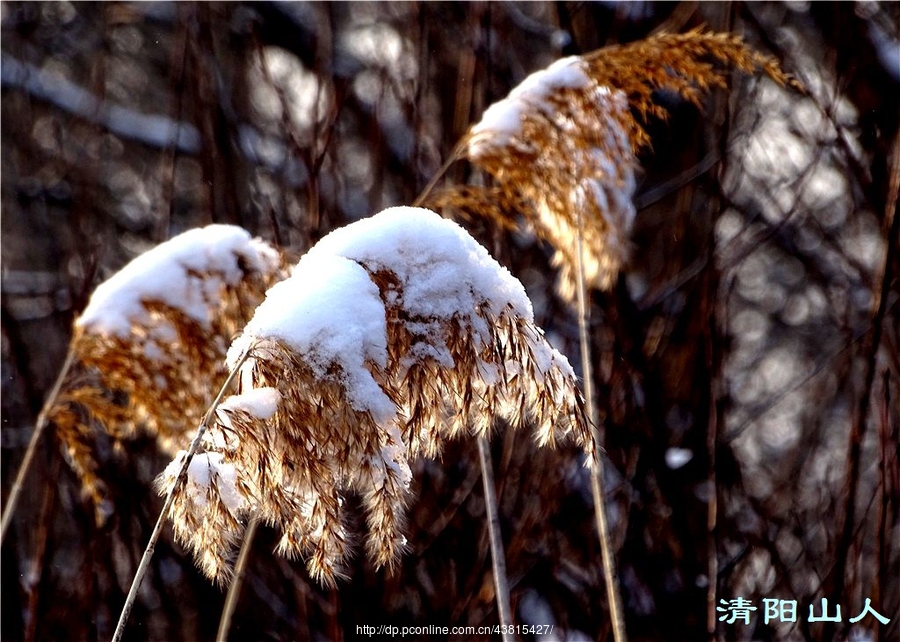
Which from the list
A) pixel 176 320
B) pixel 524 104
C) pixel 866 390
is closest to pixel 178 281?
pixel 176 320

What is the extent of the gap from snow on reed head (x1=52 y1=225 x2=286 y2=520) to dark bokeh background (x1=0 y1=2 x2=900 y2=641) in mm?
775

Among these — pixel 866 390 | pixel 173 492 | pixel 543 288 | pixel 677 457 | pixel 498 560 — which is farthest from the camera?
pixel 543 288

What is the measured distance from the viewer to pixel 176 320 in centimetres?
193

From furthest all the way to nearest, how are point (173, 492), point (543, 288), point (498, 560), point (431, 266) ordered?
1. point (543, 288)
2. point (498, 560)
3. point (431, 266)
4. point (173, 492)

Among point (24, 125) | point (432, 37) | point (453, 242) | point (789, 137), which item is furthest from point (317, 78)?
point (453, 242)

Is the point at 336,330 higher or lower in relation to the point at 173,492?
higher

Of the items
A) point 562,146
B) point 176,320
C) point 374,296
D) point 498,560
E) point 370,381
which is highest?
point 562,146

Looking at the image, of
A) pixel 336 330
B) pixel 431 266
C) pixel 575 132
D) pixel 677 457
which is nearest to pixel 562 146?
pixel 575 132

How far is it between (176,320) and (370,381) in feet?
3.01

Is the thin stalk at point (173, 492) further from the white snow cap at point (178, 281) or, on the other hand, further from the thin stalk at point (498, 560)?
the white snow cap at point (178, 281)

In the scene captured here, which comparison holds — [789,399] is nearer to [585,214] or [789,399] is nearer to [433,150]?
[433,150]

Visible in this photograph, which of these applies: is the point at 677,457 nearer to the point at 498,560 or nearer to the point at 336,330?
the point at 498,560

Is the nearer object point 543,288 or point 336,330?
point 336,330

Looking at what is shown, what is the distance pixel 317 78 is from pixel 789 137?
180 centimetres
